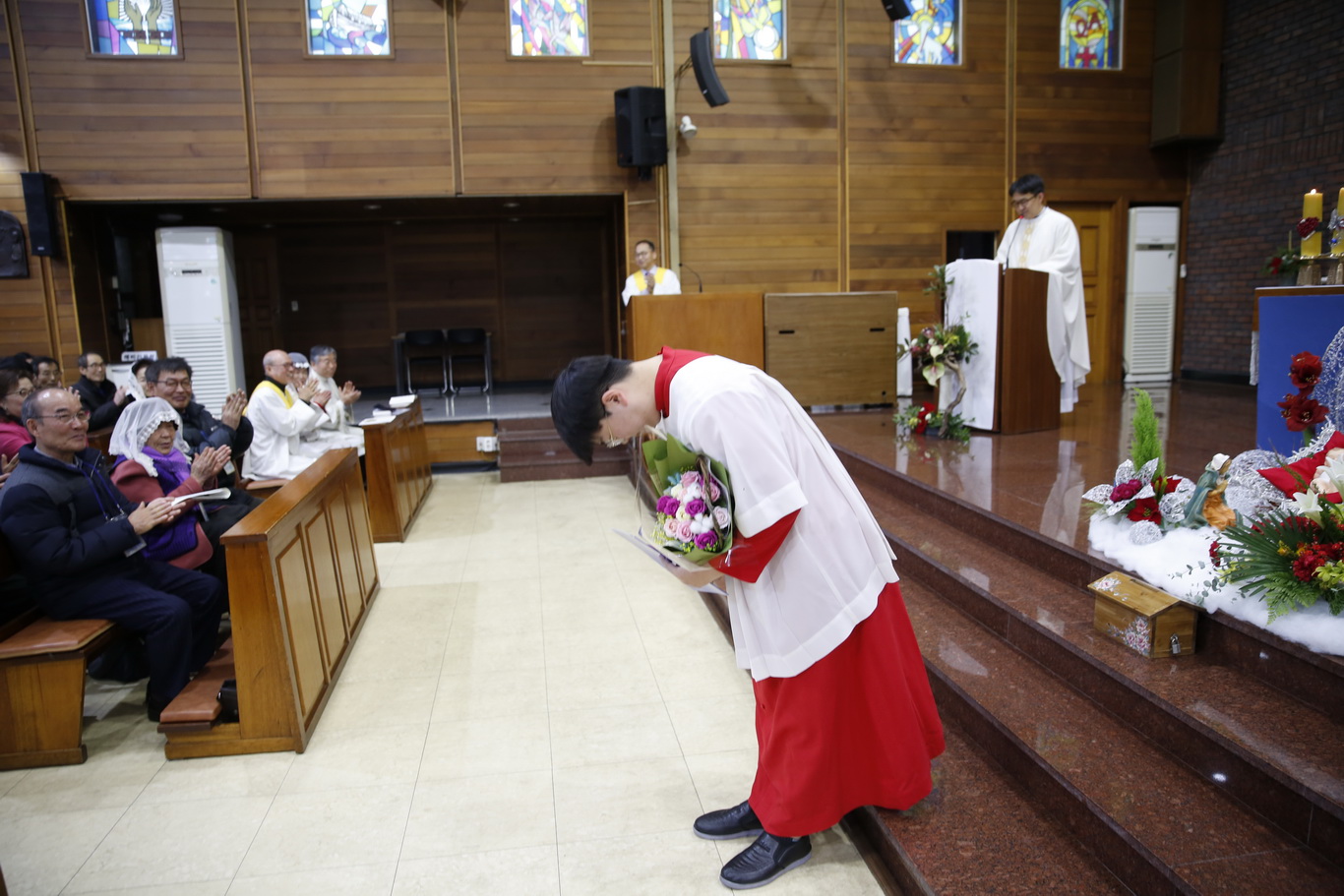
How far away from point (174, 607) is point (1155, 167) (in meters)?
9.74

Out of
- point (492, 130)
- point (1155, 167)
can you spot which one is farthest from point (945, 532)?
point (1155, 167)

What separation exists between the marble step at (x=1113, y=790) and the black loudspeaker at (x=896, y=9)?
6.87 meters

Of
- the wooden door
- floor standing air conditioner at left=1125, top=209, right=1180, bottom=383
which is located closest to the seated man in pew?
the wooden door

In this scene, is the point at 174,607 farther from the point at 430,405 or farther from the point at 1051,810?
the point at 430,405

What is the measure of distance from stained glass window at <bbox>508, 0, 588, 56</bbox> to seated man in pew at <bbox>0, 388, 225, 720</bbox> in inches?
244

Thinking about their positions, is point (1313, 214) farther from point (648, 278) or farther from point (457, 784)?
point (648, 278)

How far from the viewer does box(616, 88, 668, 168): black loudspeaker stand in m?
7.85

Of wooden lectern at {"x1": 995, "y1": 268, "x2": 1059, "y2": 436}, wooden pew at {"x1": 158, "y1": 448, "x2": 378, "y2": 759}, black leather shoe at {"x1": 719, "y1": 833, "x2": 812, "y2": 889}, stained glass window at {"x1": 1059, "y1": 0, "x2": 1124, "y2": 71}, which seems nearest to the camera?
black leather shoe at {"x1": 719, "y1": 833, "x2": 812, "y2": 889}

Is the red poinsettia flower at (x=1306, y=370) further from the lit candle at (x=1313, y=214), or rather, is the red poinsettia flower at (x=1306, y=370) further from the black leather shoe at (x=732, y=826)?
the black leather shoe at (x=732, y=826)

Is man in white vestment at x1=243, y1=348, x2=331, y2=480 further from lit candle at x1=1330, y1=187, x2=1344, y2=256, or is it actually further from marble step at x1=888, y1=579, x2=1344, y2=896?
lit candle at x1=1330, y1=187, x2=1344, y2=256

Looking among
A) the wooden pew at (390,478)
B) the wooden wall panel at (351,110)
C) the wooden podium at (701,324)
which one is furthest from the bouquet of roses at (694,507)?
the wooden wall panel at (351,110)

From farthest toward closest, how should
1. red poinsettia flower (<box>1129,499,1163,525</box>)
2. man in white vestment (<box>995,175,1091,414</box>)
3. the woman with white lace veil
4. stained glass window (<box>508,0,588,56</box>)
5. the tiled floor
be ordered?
stained glass window (<box>508,0,588,56</box>) → man in white vestment (<box>995,175,1091,414</box>) → the woman with white lace veil → red poinsettia flower (<box>1129,499,1163,525</box>) → the tiled floor

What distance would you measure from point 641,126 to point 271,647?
6221mm

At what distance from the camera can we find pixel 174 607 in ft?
10.4
